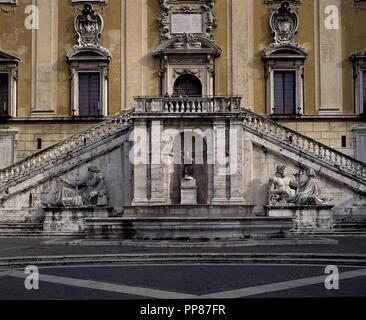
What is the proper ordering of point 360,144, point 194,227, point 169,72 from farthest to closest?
point 169,72 < point 360,144 < point 194,227

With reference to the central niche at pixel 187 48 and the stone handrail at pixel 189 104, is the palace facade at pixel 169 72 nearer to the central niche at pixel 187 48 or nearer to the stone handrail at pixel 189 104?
the central niche at pixel 187 48

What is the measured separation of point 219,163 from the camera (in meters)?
28.0

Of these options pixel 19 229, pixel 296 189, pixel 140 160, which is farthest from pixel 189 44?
pixel 19 229

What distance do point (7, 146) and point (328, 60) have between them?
57.2 ft

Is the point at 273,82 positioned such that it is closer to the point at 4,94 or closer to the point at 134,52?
the point at 134,52

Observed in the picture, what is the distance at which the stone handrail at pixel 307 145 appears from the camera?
2827 centimetres

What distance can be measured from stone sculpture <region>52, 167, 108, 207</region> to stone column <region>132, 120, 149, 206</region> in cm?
168

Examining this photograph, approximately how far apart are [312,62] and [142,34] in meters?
9.12

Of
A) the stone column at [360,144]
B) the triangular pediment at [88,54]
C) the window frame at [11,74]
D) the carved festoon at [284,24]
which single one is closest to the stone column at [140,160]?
the triangular pediment at [88,54]

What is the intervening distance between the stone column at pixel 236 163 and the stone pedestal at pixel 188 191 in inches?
61.7

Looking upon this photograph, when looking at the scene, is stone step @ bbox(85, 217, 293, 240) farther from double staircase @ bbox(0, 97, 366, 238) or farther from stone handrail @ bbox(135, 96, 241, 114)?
stone handrail @ bbox(135, 96, 241, 114)

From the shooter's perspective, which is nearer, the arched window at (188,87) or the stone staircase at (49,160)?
the stone staircase at (49,160)

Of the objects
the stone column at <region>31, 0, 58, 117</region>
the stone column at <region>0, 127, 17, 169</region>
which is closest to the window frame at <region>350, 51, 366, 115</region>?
A: the stone column at <region>31, 0, 58, 117</region>

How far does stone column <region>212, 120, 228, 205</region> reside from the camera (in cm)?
2784
